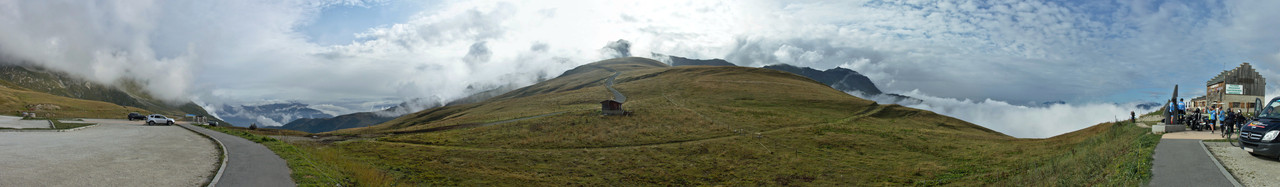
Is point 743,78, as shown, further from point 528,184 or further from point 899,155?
point 528,184

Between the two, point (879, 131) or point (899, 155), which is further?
point (879, 131)

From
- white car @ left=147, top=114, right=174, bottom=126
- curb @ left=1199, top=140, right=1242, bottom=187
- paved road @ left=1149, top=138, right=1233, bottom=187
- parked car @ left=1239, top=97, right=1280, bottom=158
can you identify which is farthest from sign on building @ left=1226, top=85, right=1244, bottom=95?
white car @ left=147, top=114, right=174, bottom=126

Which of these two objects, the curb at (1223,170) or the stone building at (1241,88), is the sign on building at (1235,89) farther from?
the curb at (1223,170)

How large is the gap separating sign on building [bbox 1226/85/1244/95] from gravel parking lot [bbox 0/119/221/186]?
245 feet

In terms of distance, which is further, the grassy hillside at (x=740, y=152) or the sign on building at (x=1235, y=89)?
the sign on building at (x=1235, y=89)

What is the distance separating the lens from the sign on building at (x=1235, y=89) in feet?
164

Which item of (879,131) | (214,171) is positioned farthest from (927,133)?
(214,171)

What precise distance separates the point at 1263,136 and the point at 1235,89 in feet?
146

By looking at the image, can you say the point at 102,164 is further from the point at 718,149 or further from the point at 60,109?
the point at 60,109


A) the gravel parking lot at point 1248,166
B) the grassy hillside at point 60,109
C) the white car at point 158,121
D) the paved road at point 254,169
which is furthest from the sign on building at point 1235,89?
the grassy hillside at point 60,109

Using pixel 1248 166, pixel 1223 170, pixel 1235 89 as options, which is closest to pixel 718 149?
pixel 1248 166

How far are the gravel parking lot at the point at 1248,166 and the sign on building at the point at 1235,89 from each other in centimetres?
3935

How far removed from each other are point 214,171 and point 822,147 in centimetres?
4404

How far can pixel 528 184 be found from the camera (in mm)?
35281
